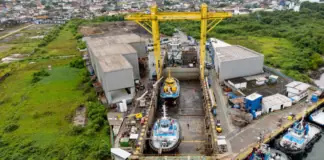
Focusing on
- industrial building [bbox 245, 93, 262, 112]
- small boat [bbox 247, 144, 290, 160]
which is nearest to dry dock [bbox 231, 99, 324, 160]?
small boat [bbox 247, 144, 290, 160]

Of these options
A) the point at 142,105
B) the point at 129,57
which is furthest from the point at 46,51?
the point at 142,105

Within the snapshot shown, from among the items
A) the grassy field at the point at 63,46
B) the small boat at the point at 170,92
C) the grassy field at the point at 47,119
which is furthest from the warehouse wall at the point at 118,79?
the grassy field at the point at 63,46

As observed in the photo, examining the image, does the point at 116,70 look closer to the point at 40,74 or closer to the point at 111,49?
the point at 111,49

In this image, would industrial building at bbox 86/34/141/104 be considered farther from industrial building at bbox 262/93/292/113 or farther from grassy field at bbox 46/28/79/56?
grassy field at bbox 46/28/79/56

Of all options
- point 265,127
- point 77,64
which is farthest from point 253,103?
point 77,64

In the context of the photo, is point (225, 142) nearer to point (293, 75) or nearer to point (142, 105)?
point (142, 105)
